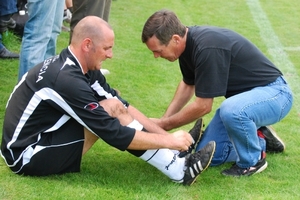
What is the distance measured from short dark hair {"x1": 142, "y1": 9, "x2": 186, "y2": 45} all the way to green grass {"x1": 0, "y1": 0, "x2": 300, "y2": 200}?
1.02 meters

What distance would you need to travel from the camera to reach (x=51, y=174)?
407cm

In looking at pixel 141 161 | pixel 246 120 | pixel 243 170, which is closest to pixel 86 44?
pixel 141 161

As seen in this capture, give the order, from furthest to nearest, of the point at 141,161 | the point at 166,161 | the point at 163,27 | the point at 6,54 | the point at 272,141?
the point at 6,54
the point at 272,141
the point at 141,161
the point at 163,27
the point at 166,161

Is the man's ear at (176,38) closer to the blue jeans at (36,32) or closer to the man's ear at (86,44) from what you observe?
the man's ear at (86,44)

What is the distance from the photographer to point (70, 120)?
152 inches

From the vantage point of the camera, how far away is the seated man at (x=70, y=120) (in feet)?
12.2

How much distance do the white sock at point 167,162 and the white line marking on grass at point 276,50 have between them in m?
2.29

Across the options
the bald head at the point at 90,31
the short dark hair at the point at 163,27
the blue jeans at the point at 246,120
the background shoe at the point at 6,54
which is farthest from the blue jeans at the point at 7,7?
the blue jeans at the point at 246,120

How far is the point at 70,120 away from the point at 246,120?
1.27m

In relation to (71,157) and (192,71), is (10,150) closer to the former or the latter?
(71,157)

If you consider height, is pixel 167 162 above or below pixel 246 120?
below

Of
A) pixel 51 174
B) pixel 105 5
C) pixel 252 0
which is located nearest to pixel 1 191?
pixel 51 174

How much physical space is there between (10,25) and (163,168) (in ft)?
14.5

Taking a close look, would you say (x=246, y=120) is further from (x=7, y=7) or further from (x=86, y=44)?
(x=7, y=7)
